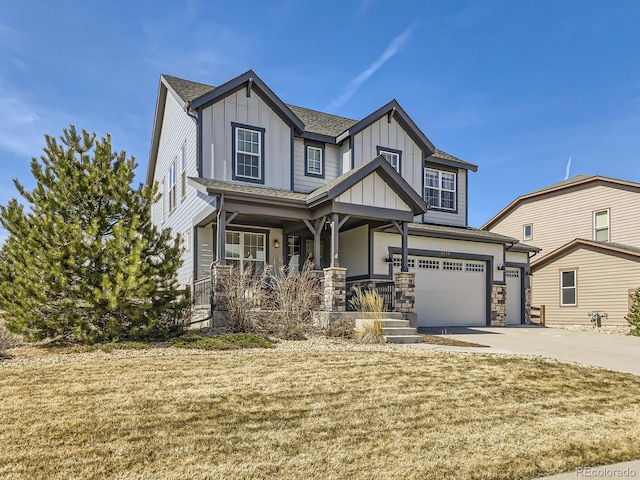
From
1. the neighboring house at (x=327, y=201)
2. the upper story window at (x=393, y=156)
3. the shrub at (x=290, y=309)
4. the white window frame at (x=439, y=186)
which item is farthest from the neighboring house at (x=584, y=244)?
the shrub at (x=290, y=309)

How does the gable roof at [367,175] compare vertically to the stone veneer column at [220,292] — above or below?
above

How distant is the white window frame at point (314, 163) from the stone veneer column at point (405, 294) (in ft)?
16.4

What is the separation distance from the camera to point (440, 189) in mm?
19047

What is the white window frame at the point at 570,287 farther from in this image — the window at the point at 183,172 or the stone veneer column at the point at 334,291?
the window at the point at 183,172

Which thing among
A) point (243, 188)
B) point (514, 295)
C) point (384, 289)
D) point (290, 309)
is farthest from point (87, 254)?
point (514, 295)

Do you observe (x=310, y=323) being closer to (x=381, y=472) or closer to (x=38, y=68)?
(x=381, y=472)

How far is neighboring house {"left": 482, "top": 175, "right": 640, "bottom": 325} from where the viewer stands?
2000cm

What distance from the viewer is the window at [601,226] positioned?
75.7 feet

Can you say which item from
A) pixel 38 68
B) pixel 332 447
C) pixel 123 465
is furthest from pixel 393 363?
pixel 38 68

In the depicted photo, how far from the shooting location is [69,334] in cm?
1002

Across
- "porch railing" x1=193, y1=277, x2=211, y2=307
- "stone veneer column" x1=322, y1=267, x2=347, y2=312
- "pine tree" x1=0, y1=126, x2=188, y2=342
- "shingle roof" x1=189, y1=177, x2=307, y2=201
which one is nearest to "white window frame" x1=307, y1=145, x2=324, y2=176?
"shingle roof" x1=189, y1=177, x2=307, y2=201

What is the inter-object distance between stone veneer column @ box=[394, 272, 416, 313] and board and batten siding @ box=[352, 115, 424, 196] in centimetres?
484

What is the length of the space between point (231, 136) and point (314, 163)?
3176 mm

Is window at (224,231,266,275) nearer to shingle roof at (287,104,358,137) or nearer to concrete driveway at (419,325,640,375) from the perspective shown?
shingle roof at (287,104,358,137)
